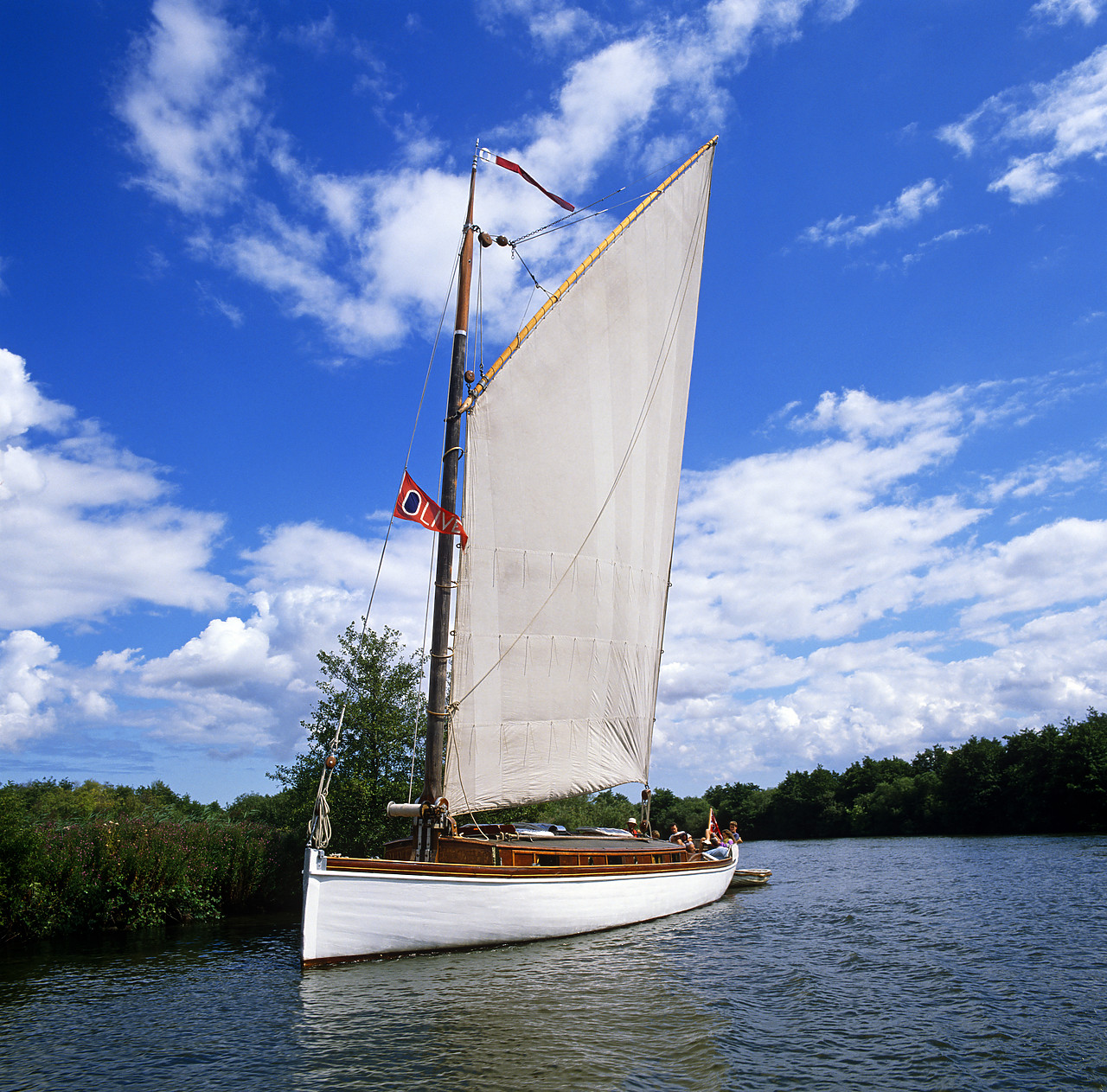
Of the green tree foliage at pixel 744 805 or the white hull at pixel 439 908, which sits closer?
the white hull at pixel 439 908

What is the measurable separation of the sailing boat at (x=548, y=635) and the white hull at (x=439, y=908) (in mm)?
48

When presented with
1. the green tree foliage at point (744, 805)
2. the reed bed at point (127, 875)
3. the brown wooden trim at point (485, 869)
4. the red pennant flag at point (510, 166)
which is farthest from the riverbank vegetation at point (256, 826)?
the green tree foliage at point (744, 805)

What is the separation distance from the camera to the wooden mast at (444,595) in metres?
20.5

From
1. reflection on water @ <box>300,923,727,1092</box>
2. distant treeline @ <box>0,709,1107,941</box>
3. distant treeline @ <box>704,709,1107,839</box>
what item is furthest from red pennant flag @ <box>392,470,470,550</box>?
distant treeline @ <box>704,709,1107,839</box>

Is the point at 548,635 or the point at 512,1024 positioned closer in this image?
the point at 512,1024

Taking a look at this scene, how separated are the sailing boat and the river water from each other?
138 centimetres

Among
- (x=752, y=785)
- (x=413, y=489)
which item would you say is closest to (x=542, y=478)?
(x=413, y=489)

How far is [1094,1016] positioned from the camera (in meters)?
12.8

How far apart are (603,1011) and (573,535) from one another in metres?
13.6

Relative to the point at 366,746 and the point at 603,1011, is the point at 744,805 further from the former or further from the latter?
the point at 603,1011

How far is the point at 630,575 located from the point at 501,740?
762cm

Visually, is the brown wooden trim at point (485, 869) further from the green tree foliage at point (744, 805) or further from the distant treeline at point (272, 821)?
the green tree foliage at point (744, 805)

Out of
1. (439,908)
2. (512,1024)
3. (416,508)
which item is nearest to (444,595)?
(416,508)

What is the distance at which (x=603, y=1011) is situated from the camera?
1340cm
